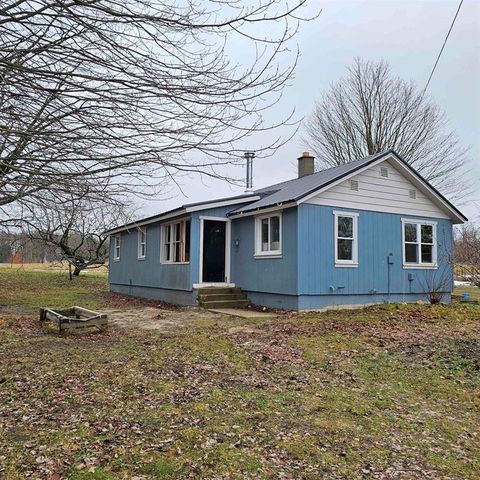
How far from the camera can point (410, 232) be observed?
44.4 ft

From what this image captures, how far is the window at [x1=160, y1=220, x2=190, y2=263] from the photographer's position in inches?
552

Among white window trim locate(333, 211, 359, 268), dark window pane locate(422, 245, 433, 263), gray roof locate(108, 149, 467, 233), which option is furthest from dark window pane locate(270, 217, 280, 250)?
dark window pane locate(422, 245, 433, 263)

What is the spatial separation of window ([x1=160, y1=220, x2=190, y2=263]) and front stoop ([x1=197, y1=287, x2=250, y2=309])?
1340 mm

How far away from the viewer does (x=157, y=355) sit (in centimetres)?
628

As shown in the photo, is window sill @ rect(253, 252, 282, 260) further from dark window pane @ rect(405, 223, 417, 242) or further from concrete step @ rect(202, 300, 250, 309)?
dark window pane @ rect(405, 223, 417, 242)

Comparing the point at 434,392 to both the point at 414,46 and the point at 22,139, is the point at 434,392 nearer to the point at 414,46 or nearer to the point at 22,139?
the point at 22,139

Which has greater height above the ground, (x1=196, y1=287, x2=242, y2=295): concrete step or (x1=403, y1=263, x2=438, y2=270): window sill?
(x1=403, y1=263, x2=438, y2=270): window sill

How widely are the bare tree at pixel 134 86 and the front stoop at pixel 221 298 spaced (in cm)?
912

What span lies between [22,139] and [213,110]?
1612 mm

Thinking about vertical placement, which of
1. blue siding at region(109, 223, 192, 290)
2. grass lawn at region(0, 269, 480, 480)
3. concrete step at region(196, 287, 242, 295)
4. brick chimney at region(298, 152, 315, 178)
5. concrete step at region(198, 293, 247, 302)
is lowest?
grass lawn at region(0, 269, 480, 480)

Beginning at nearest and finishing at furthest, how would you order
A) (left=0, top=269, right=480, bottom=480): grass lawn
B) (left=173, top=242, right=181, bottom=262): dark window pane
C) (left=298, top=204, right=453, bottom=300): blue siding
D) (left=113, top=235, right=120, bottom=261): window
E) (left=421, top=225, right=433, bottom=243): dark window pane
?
(left=0, top=269, right=480, bottom=480): grass lawn, (left=298, top=204, right=453, bottom=300): blue siding, (left=421, top=225, right=433, bottom=243): dark window pane, (left=173, top=242, right=181, bottom=262): dark window pane, (left=113, top=235, right=120, bottom=261): window

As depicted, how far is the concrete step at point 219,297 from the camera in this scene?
1278 centimetres

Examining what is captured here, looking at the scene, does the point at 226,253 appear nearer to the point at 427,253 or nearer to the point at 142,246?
the point at 142,246

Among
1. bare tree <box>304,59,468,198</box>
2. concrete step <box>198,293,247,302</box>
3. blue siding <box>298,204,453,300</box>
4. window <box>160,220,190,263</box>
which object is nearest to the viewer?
blue siding <box>298,204,453,300</box>
